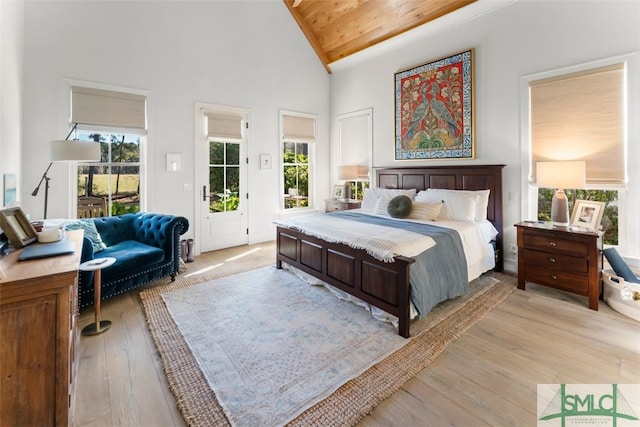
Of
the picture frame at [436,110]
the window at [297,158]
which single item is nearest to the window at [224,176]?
the window at [297,158]

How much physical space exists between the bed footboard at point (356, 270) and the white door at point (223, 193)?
1.79m

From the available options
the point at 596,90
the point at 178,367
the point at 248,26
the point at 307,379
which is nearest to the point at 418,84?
the point at 596,90

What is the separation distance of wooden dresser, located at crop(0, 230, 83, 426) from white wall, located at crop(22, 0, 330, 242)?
9.90 ft

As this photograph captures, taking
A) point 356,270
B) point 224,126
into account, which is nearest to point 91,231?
point 224,126

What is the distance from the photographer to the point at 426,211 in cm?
381

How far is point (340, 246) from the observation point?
10.0 ft

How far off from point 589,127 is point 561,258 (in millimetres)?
1510

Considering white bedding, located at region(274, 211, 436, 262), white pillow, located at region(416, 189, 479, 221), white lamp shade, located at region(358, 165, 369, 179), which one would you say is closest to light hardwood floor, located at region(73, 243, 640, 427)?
white bedding, located at region(274, 211, 436, 262)

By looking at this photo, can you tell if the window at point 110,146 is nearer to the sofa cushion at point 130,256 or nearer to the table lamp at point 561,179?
the sofa cushion at point 130,256

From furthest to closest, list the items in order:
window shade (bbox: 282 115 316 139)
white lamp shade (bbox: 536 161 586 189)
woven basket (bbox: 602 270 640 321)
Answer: window shade (bbox: 282 115 316 139), white lamp shade (bbox: 536 161 586 189), woven basket (bbox: 602 270 640 321)

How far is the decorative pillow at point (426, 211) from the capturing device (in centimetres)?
378

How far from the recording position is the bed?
2.52 metres

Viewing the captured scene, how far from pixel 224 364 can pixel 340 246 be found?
1477mm

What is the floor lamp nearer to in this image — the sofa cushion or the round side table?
the sofa cushion
